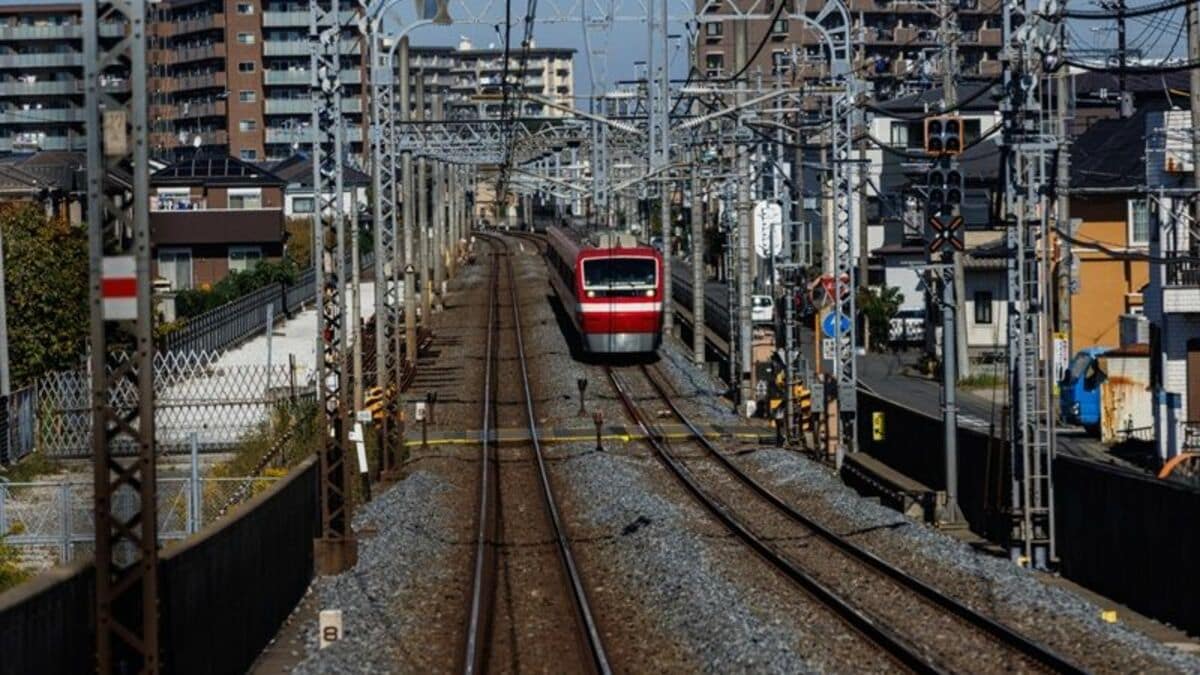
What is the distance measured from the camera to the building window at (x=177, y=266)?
50219 millimetres

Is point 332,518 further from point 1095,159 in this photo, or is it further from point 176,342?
point 1095,159

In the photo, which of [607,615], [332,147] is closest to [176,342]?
[332,147]

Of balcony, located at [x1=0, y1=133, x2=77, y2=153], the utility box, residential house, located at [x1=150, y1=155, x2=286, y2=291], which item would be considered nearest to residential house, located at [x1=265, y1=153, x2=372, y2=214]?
balcony, located at [x1=0, y1=133, x2=77, y2=153]

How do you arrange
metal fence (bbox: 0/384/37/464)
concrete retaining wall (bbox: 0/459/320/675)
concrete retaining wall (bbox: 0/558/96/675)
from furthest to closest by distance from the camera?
metal fence (bbox: 0/384/37/464) → concrete retaining wall (bbox: 0/459/320/675) → concrete retaining wall (bbox: 0/558/96/675)

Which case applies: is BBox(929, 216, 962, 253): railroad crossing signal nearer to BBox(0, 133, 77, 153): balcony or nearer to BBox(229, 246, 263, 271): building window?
BBox(229, 246, 263, 271): building window

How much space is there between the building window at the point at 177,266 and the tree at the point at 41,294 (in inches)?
807

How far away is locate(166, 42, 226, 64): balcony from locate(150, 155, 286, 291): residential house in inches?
1313

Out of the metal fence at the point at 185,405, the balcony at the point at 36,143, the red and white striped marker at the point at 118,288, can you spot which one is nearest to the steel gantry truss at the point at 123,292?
the red and white striped marker at the point at 118,288

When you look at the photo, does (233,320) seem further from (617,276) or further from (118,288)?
(118,288)

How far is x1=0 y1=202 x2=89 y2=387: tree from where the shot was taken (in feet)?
93.2

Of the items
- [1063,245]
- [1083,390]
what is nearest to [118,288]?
[1063,245]

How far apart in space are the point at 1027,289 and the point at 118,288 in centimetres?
964

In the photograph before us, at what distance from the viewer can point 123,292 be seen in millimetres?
7715

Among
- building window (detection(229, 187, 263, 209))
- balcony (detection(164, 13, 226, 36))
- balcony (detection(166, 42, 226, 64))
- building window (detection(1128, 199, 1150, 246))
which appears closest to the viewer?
building window (detection(1128, 199, 1150, 246))
